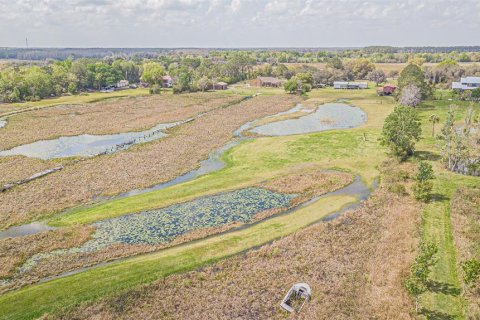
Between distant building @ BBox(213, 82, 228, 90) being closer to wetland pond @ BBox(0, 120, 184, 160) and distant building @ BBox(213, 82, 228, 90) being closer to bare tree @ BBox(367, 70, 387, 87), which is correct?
bare tree @ BBox(367, 70, 387, 87)

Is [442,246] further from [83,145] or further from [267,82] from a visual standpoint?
[267,82]

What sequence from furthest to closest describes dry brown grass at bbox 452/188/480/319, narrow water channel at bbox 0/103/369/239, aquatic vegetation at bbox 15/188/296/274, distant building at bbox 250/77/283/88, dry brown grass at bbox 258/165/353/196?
distant building at bbox 250/77/283/88
dry brown grass at bbox 258/165/353/196
narrow water channel at bbox 0/103/369/239
aquatic vegetation at bbox 15/188/296/274
dry brown grass at bbox 452/188/480/319

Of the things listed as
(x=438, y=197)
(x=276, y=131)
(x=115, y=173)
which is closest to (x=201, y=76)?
(x=276, y=131)

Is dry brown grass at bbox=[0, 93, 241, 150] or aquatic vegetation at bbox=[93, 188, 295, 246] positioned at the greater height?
dry brown grass at bbox=[0, 93, 241, 150]

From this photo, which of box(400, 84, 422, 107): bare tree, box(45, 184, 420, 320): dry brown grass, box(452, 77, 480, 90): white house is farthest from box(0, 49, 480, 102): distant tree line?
box(45, 184, 420, 320): dry brown grass

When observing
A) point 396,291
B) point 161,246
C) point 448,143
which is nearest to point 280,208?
point 161,246

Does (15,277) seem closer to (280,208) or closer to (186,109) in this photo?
(280,208)
